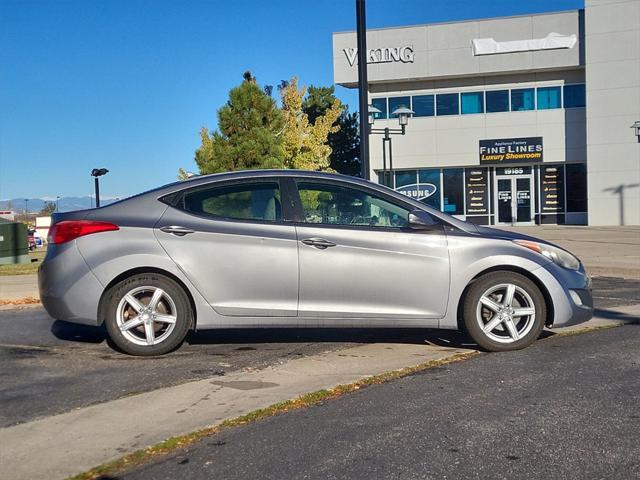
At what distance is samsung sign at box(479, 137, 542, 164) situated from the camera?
33.7 metres

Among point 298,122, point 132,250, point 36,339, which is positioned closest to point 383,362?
point 132,250

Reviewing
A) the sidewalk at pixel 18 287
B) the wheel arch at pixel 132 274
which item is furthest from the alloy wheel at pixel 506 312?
the sidewalk at pixel 18 287

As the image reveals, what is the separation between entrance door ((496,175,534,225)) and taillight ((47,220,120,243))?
30.4 meters

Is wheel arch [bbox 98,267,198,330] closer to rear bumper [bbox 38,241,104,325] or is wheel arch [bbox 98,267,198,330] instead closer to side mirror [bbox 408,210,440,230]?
rear bumper [bbox 38,241,104,325]

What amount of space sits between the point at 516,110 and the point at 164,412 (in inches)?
1252

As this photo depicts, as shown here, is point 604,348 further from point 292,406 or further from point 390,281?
point 292,406

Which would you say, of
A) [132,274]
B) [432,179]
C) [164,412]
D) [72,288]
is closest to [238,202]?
[132,274]

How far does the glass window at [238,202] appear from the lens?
249 inches

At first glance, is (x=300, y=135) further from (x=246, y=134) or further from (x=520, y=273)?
(x=520, y=273)

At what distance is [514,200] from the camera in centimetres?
3478

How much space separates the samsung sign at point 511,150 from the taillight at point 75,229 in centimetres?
2986

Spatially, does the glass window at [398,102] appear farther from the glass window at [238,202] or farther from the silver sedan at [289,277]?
the silver sedan at [289,277]

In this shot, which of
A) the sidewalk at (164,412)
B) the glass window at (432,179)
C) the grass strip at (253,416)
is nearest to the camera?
the grass strip at (253,416)

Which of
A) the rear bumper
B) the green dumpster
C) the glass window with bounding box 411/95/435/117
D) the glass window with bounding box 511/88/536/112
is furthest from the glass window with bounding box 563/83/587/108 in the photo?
the rear bumper
